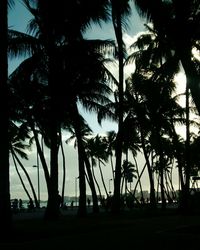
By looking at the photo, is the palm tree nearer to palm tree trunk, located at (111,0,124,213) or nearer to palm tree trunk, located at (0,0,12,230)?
palm tree trunk, located at (111,0,124,213)

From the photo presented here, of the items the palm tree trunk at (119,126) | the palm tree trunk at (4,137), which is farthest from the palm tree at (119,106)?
the palm tree trunk at (4,137)

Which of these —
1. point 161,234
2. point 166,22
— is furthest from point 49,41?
point 161,234

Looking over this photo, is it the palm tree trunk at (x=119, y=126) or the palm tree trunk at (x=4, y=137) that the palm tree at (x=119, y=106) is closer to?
the palm tree trunk at (x=119, y=126)

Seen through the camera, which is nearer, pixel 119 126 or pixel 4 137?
pixel 4 137

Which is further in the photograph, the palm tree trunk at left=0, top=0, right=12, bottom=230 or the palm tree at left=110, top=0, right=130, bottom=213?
the palm tree at left=110, top=0, right=130, bottom=213

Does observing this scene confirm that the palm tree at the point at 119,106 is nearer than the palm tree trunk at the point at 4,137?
No

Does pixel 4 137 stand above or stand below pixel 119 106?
below

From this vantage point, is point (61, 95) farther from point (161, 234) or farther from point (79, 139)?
point (161, 234)

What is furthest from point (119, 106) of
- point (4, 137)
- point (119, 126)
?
point (4, 137)

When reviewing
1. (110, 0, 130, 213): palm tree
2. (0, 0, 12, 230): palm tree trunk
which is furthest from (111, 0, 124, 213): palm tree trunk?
(0, 0, 12, 230): palm tree trunk

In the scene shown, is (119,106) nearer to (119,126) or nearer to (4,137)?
(119,126)

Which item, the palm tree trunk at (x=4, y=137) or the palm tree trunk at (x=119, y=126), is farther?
the palm tree trunk at (x=119, y=126)

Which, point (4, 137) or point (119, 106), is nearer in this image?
point (4, 137)

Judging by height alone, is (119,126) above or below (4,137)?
above
